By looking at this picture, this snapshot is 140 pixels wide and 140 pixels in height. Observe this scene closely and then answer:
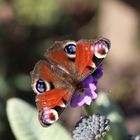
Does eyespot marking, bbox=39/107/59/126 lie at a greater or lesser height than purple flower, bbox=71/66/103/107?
lesser

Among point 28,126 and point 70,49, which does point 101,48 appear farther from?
point 28,126

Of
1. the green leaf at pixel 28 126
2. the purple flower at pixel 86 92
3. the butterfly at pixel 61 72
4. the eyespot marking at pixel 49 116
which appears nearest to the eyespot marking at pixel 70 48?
the butterfly at pixel 61 72

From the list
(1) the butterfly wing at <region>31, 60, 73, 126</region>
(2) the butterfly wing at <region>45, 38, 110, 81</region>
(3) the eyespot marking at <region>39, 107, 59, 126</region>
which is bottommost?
(3) the eyespot marking at <region>39, 107, 59, 126</region>

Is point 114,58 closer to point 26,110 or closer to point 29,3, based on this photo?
point 29,3

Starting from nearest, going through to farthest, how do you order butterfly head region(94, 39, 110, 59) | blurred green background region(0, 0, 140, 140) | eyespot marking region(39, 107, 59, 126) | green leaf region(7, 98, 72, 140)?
eyespot marking region(39, 107, 59, 126)
butterfly head region(94, 39, 110, 59)
green leaf region(7, 98, 72, 140)
blurred green background region(0, 0, 140, 140)

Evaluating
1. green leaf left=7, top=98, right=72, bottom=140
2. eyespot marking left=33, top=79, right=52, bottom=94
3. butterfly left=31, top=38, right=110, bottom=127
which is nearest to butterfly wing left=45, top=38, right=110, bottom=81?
butterfly left=31, top=38, right=110, bottom=127

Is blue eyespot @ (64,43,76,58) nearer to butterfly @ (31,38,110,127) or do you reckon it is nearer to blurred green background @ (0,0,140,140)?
butterfly @ (31,38,110,127)

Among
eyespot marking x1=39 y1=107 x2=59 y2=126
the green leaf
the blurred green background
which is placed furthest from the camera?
the blurred green background
